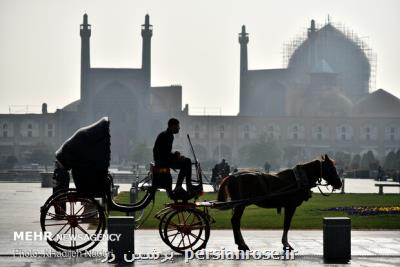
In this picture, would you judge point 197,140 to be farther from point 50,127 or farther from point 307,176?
point 307,176

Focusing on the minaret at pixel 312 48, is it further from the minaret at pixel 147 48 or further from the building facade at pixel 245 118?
the minaret at pixel 147 48

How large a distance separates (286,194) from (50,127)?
7690cm

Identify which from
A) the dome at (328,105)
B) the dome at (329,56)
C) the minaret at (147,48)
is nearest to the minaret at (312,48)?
the dome at (329,56)

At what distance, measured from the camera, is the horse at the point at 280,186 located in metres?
11.6

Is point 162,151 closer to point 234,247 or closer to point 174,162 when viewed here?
point 174,162

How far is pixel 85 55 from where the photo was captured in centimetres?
8538

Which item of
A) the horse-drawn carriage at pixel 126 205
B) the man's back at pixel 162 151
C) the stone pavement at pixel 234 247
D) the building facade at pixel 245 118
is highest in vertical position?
the building facade at pixel 245 118

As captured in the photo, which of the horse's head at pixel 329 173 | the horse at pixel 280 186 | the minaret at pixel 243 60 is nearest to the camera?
the horse at pixel 280 186

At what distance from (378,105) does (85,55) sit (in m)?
27.9

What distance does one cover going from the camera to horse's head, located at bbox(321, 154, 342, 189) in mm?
11820

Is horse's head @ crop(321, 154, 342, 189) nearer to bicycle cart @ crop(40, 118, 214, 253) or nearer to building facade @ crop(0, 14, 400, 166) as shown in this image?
bicycle cart @ crop(40, 118, 214, 253)

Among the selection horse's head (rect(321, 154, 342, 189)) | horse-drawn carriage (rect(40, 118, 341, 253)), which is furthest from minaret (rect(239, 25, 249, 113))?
horse-drawn carriage (rect(40, 118, 341, 253))

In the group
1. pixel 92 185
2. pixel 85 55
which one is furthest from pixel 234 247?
pixel 85 55

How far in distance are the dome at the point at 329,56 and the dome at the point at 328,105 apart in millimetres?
2211
